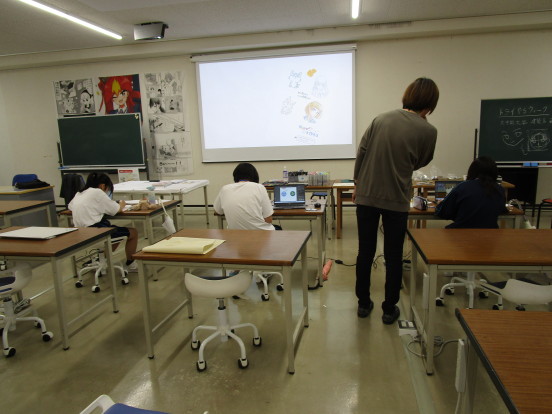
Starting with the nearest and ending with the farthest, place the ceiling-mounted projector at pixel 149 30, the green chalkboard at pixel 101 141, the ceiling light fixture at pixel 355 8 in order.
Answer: the ceiling light fixture at pixel 355 8
the ceiling-mounted projector at pixel 149 30
the green chalkboard at pixel 101 141

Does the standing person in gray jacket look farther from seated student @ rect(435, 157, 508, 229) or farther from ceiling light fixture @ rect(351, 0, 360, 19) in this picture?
ceiling light fixture @ rect(351, 0, 360, 19)

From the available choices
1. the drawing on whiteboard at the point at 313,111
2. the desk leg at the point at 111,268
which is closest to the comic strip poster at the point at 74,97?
the drawing on whiteboard at the point at 313,111

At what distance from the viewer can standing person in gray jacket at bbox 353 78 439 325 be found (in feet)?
7.51

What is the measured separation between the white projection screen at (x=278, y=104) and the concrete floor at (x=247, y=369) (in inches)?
148

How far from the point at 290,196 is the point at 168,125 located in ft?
13.5

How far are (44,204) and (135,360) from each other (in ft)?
9.08

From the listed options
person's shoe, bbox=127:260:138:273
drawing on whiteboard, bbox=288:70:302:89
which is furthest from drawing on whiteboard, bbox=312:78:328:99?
person's shoe, bbox=127:260:138:273

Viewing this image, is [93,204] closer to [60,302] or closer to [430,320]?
[60,302]

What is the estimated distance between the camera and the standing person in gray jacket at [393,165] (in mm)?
2289

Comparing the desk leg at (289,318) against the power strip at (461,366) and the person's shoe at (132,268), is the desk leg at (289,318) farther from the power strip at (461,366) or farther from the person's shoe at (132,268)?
the person's shoe at (132,268)

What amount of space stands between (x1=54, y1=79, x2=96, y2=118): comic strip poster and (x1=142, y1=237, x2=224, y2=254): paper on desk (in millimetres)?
5899

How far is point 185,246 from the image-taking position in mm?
2139

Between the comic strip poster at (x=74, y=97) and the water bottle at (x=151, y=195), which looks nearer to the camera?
the water bottle at (x=151, y=195)

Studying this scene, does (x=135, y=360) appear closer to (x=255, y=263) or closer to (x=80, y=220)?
(x=255, y=263)
